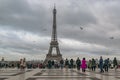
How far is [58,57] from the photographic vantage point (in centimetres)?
11031

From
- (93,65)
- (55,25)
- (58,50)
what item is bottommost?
(93,65)

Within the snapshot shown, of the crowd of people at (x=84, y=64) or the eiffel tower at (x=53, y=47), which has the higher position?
the eiffel tower at (x=53, y=47)

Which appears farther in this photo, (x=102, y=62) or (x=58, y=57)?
(x=58, y=57)

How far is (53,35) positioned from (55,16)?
8.21 metres

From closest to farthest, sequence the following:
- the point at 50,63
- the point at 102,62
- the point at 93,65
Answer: the point at 102,62 → the point at 93,65 → the point at 50,63

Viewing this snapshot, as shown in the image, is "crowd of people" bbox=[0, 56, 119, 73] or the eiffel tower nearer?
"crowd of people" bbox=[0, 56, 119, 73]

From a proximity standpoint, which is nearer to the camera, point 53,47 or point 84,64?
point 84,64

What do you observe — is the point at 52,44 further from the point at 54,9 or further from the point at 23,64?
the point at 23,64

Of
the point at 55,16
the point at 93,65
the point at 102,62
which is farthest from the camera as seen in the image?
the point at 55,16

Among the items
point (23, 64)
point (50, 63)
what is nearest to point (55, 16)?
point (50, 63)

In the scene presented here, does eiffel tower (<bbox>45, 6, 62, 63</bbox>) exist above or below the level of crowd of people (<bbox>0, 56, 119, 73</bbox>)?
above

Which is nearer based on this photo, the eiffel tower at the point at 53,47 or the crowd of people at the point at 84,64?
the crowd of people at the point at 84,64

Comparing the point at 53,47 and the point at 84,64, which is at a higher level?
the point at 53,47

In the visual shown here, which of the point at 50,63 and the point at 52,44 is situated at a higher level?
the point at 52,44
